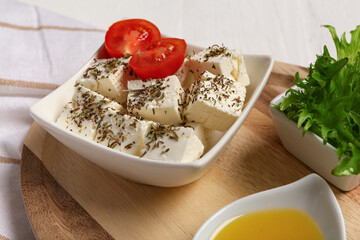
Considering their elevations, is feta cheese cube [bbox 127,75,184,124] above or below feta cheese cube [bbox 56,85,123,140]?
above

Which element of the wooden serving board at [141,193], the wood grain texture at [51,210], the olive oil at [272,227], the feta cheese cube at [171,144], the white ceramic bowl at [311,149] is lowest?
the wood grain texture at [51,210]

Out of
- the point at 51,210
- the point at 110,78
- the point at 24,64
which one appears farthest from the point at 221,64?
the point at 24,64

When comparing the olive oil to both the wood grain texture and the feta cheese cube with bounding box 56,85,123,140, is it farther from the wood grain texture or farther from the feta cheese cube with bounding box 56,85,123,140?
the feta cheese cube with bounding box 56,85,123,140

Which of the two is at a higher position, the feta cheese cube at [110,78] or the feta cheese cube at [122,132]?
the feta cheese cube at [110,78]

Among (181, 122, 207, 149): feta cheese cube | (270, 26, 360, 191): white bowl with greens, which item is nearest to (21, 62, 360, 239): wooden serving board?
(270, 26, 360, 191): white bowl with greens

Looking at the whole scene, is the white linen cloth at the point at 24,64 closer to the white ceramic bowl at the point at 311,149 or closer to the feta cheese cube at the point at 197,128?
the feta cheese cube at the point at 197,128

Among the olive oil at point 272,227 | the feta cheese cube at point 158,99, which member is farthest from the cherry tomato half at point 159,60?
the olive oil at point 272,227
